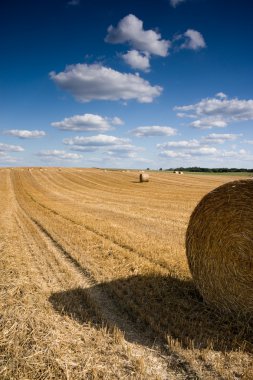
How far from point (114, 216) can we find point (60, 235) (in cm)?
506

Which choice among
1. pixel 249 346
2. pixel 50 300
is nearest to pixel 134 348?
pixel 249 346

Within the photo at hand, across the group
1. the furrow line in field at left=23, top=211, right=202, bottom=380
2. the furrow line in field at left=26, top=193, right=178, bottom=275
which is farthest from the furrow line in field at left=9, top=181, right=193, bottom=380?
the furrow line in field at left=26, top=193, right=178, bottom=275

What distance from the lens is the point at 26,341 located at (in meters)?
4.53

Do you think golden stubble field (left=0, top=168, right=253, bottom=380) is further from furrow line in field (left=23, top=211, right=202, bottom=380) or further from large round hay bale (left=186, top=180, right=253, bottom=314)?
A: large round hay bale (left=186, top=180, right=253, bottom=314)

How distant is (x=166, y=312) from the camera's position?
5.84 metres

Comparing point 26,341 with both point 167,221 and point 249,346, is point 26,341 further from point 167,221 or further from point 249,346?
point 167,221

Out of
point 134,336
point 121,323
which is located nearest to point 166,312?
point 121,323

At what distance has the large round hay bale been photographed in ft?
18.7

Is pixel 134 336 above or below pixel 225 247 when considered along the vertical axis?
below

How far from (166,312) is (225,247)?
57.9 inches

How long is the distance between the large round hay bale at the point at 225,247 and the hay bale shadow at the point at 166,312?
1.05 ft

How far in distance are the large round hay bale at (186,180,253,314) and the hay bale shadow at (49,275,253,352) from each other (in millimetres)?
320

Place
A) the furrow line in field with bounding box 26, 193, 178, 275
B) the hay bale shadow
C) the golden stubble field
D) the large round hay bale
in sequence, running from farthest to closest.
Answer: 1. the furrow line in field with bounding box 26, 193, 178, 275
2. the large round hay bale
3. the hay bale shadow
4. the golden stubble field

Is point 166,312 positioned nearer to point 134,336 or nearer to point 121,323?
point 121,323
